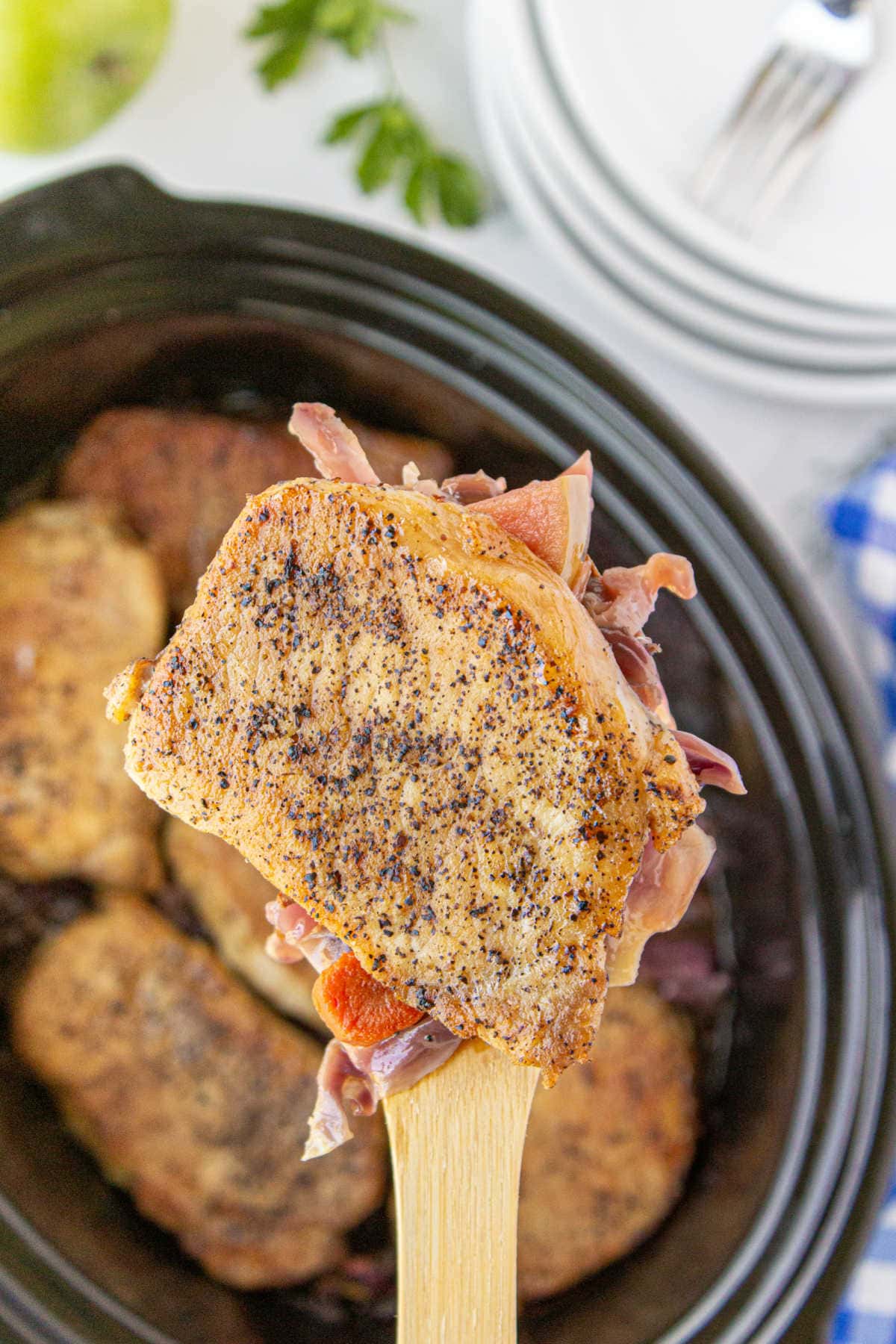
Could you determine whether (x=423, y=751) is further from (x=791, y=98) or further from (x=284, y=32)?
(x=284, y=32)

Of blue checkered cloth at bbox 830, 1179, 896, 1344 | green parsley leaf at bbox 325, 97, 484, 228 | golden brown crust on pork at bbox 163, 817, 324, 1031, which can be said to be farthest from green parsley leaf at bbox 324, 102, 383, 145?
blue checkered cloth at bbox 830, 1179, 896, 1344

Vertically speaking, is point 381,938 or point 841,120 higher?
point 841,120

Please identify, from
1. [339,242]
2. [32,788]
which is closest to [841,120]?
[339,242]

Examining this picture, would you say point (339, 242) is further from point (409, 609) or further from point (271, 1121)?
point (271, 1121)

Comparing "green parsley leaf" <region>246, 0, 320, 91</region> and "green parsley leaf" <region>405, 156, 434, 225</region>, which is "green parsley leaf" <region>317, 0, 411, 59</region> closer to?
"green parsley leaf" <region>246, 0, 320, 91</region>

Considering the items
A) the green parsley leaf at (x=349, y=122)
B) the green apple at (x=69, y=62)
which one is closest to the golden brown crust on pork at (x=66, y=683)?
the green apple at (x=69, y=62)

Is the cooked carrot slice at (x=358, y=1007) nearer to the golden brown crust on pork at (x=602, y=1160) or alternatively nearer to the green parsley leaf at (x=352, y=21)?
the golden brown crust on pork at (x=602, y=1160)
